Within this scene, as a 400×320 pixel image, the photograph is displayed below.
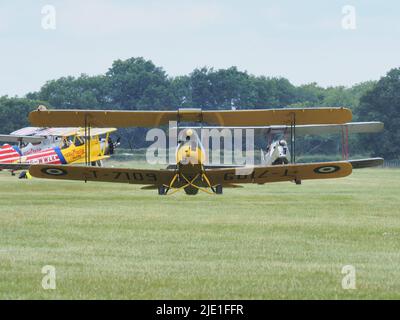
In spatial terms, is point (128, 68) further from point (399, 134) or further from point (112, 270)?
point (112, 270)

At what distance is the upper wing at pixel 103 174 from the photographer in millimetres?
24812

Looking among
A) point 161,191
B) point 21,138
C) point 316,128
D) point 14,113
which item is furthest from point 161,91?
point 161,191

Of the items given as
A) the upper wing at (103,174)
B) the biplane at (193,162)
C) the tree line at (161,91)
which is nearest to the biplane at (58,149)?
the biplane at (193,162)

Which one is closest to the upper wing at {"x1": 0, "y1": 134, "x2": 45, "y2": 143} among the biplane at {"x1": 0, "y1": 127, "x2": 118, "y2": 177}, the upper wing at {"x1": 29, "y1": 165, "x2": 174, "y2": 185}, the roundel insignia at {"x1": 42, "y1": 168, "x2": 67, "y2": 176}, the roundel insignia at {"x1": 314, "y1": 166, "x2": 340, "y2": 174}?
the biplane at {"x1": 0, "y1": 127, "x2": 118, "y2": 177}

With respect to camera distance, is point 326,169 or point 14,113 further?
point 14,113

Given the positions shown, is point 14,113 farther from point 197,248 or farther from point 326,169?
point 197,248

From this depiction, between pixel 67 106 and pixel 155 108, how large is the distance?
419 inches

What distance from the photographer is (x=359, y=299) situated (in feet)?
38.1

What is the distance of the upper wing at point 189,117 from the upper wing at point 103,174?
1.21 m

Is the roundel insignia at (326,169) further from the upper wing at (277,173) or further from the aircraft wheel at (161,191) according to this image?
the aircraft wheel at (161,191)

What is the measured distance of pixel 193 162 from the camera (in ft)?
81.3

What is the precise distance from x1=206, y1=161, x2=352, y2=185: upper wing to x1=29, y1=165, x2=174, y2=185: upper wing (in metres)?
1.30

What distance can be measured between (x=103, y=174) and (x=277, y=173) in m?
4.36
